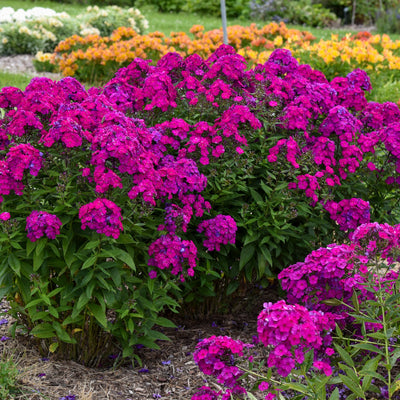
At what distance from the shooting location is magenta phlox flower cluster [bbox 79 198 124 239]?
2539 millimetres

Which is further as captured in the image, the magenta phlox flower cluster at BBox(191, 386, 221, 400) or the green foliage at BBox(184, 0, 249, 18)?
the green foliage at BBox(184, 0, 249, 18)

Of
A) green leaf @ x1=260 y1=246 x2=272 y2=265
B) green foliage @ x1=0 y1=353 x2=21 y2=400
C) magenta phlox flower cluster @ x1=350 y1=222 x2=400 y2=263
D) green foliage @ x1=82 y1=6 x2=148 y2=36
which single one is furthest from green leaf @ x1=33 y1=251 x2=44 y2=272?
green foliage @ x1=82 y1=6 x2=148 y2=36

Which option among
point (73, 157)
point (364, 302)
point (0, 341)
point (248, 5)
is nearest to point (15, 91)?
point (73, 157)

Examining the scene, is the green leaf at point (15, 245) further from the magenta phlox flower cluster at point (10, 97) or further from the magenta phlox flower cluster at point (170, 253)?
the magenta phlox flower cluster at point (10, 97)

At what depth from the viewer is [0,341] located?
3.42m

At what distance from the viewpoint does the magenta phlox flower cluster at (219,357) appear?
239 cm

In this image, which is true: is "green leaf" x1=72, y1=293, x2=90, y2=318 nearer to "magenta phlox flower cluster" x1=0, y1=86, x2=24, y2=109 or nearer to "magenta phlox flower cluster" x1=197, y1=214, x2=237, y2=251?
"magenta phlox flower cluster" x1=197, y1=214, x2=237, y2=251

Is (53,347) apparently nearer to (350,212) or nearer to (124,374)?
(124,374)

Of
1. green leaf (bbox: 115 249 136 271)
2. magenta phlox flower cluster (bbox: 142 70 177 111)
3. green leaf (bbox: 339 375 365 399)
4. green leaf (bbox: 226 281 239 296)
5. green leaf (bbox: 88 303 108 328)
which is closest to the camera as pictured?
green leaf (bbox: 339 375 365 399)

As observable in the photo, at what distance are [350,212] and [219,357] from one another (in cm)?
131

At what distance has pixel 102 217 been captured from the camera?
8.32 ft

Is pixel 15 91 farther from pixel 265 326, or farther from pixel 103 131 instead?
pixel 265 326

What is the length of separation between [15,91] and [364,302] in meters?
2.01

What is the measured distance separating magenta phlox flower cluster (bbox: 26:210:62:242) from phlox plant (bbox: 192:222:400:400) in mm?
801
